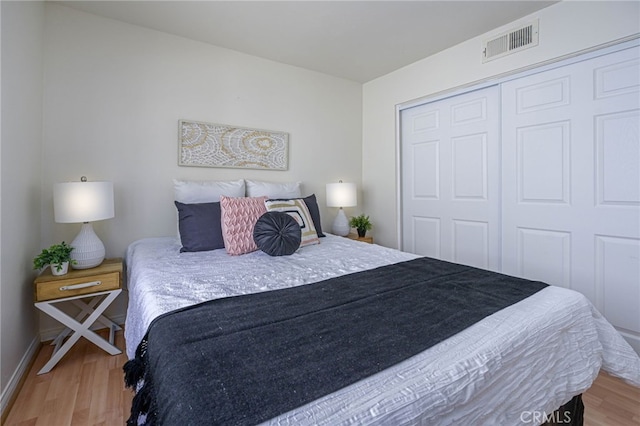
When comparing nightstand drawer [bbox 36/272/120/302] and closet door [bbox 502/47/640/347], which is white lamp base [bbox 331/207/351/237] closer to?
closet door [bbox 502/47/640/347]

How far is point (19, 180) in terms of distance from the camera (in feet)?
5.52

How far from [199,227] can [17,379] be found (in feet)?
4.09

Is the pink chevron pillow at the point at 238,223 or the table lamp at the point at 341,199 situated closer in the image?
the pink chevron pillow at the point at 238,223

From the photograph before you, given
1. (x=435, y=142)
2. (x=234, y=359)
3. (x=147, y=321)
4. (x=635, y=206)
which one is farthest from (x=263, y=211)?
(x=635, y=206)

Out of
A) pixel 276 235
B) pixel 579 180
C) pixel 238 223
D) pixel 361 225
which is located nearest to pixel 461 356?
pixel 276 235

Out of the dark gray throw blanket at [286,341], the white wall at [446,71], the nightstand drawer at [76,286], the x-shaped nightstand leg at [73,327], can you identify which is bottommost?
the x-shaped nightstand leg at [73,327]

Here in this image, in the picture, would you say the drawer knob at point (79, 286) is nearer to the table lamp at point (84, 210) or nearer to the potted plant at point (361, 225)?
the table lamp at point (84, 210)

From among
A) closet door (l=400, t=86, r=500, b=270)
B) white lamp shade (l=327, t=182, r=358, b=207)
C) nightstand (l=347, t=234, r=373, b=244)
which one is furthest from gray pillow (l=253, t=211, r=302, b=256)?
closet door (l=400, t=86, r=500, b=270)

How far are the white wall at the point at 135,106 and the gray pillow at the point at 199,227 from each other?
0.49 m

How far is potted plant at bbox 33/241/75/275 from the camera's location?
1.74m

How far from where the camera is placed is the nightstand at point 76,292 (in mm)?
1740

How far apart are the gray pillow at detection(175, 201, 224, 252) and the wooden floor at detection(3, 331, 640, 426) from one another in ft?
2.84

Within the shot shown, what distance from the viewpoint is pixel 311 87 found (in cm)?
336

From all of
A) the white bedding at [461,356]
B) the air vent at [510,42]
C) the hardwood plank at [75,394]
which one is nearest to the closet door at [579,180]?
the air vent at [510,42]
